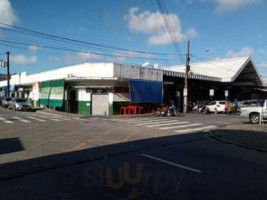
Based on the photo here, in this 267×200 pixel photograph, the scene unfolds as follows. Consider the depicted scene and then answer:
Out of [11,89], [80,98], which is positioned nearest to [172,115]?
[80,98]

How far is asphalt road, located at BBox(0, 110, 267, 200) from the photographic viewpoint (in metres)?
6.76

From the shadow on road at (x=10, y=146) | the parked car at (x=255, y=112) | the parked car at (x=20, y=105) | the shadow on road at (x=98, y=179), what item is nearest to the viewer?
the shadow on road at (x=98, y=179)

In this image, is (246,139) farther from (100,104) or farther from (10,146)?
(100,104)

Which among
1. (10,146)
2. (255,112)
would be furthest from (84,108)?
(10,146)

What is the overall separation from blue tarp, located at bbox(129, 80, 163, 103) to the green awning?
8.92 m

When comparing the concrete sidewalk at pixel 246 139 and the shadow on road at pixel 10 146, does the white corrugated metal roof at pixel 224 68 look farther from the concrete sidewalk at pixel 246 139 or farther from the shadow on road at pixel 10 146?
the shadow on road at pixel 10 146

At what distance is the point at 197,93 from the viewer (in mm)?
50000

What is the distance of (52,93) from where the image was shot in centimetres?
4150

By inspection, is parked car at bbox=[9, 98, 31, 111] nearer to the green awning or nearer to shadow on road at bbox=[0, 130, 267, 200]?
the green awning

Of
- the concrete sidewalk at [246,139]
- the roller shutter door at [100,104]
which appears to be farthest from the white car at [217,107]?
the concrete sidewalk at [246,139]

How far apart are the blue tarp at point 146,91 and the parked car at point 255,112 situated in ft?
40.9

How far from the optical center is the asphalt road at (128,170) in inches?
266

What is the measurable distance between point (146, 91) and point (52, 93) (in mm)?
12713

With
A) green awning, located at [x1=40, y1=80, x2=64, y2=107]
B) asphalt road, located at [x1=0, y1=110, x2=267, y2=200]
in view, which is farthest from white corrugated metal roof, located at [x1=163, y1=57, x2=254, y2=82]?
asphalt road, located at [x1=0, y1=110, x2=267, y2=200]
